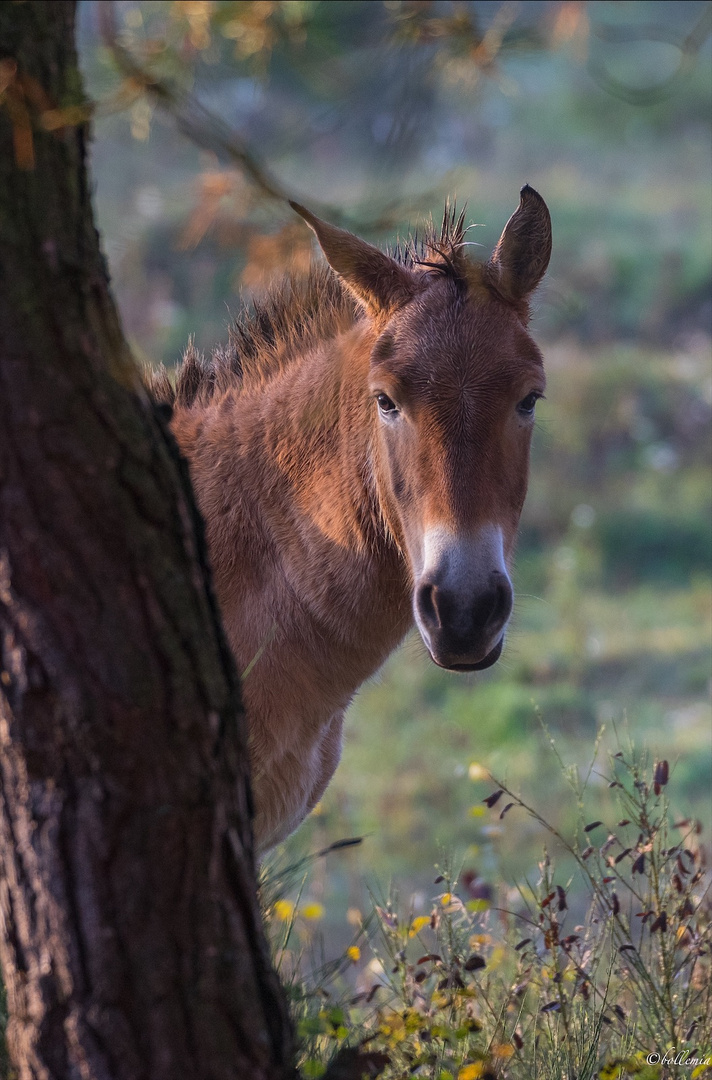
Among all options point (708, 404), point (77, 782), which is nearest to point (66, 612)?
point (77, 782)

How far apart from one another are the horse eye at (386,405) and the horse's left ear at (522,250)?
1.59 ft

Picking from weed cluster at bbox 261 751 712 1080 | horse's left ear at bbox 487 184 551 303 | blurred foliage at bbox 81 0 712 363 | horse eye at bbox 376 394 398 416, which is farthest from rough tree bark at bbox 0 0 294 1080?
horse's left ear at bbox 487 184 551 303

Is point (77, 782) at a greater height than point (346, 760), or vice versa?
point (346, 760)

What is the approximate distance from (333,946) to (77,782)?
3.59 meters

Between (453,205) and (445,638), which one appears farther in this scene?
(453,205)

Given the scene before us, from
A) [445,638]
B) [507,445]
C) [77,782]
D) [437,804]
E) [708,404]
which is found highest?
[708,404]

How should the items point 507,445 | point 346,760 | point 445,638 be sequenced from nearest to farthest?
1. point 445,638
2. point 507,445
3. point 346,760

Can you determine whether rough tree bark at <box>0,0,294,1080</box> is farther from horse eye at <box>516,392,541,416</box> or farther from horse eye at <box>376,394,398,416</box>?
horse eye at <box>516,392,541,416</box>

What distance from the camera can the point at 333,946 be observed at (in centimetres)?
471

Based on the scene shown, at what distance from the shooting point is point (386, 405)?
2576mm

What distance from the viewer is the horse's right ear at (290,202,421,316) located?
105 inches

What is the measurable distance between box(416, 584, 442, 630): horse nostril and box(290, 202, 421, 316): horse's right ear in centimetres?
89

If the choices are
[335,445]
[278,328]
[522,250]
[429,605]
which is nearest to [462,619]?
[429,605]

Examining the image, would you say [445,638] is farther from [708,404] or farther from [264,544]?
[708,404]
